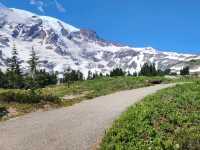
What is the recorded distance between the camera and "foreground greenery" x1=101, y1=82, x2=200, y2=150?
66.1ft

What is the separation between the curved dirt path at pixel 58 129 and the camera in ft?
73.0

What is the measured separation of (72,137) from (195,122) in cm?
673

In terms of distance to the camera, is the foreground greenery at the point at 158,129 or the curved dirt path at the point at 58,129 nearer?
the foreground greenery at the point at 158,129

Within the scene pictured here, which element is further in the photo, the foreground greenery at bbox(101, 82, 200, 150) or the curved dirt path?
the curved dirt path

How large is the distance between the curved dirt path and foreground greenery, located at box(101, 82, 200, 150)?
4.34ft

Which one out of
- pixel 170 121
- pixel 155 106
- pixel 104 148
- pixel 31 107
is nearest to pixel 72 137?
pixel 104 148

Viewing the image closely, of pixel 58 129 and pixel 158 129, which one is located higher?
pixel 158 129

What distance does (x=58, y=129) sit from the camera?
26.1 m

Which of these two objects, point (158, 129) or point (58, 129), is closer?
point (158, 129)

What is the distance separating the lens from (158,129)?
75.8ft

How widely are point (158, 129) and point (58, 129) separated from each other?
6.12m

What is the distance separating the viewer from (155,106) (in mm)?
30344

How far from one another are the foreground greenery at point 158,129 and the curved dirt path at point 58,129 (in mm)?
1323

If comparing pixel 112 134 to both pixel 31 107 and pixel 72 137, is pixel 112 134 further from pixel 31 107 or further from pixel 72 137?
pixel 31 107
